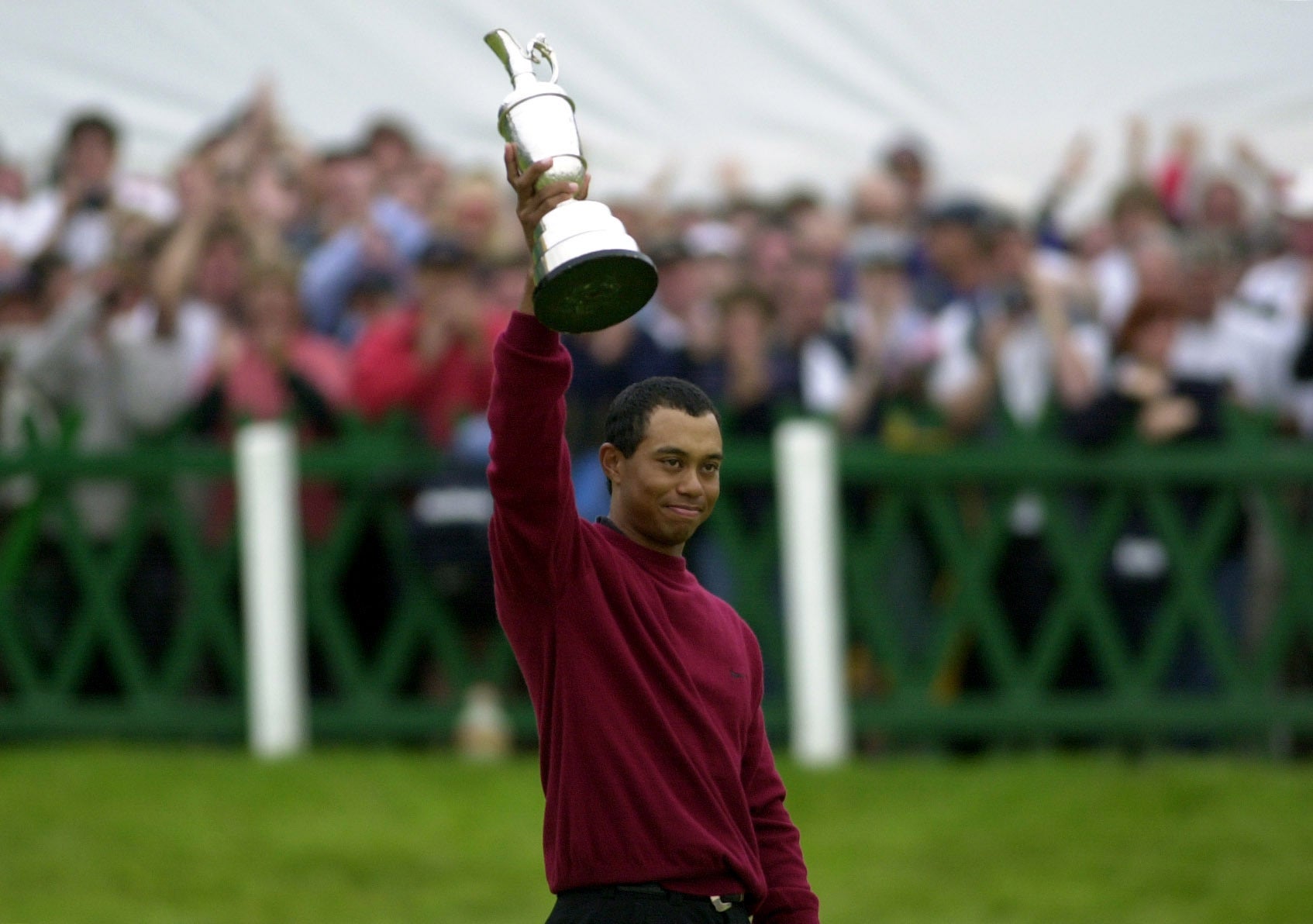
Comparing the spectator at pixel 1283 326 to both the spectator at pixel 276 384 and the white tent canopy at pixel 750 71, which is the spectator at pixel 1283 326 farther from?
the spectator at pixel 276 384

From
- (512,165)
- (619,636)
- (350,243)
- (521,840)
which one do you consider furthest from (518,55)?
(350,243)

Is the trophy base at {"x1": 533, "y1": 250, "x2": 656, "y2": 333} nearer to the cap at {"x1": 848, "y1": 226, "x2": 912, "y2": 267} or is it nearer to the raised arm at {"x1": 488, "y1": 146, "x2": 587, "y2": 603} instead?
the raised arm at {"x1": 488, "y1": 146, "x2": 587, "y2": 603}

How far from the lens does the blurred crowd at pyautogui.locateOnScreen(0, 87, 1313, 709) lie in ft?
28.5

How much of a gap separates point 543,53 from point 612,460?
0.69 metres

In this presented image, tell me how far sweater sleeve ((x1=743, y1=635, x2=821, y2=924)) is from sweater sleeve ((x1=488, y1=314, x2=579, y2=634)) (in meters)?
0.53

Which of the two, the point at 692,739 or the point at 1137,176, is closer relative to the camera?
the point at 692,739

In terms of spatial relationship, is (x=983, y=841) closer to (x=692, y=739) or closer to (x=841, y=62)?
(x=841, y=62)

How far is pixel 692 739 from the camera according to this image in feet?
11.6

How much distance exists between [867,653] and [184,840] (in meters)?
2.81

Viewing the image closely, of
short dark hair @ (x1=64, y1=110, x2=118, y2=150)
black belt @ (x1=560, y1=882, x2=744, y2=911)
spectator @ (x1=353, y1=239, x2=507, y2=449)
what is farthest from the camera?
short dark hair @ (x1=64, y1=110, x2=118, y2=150)

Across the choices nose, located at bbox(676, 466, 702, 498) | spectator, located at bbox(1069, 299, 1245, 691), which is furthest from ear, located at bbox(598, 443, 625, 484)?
spectator, located at bbox(1069, 299, 1245, 691)

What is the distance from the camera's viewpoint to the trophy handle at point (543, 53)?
355cm

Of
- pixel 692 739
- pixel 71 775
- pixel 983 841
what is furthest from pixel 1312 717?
pixel 692 739

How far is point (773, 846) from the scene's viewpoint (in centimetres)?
371
